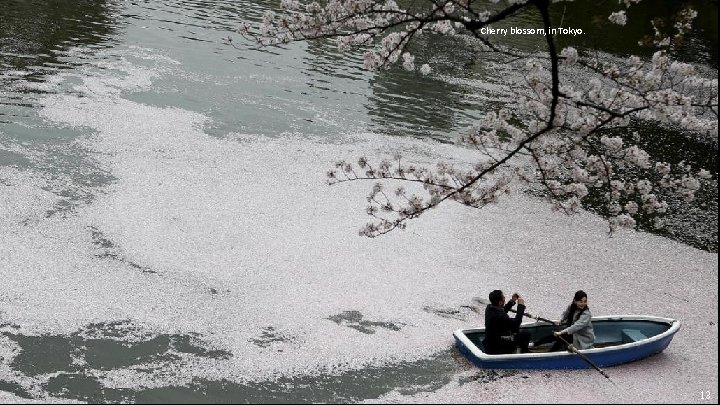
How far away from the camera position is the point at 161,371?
892 cm

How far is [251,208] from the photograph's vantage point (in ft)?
44.6

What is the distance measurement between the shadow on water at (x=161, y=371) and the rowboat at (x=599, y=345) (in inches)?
9.7

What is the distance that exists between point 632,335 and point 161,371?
5870 mm

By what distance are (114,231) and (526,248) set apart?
6.64 meters

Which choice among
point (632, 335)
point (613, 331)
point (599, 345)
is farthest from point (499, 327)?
point (632, 335)

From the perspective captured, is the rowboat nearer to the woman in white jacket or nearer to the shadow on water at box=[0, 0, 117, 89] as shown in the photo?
the woman in white jacket

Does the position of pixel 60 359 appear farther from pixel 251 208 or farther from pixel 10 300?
pixel 251 208

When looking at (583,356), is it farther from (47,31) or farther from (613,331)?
(47,31)

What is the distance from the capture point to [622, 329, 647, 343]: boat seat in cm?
1004

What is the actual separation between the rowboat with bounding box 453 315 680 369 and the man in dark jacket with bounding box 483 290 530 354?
17 centimetres

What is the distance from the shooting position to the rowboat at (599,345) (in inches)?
370

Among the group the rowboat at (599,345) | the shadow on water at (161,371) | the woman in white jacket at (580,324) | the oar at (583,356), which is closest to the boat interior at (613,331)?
the rowboat at (599,345)

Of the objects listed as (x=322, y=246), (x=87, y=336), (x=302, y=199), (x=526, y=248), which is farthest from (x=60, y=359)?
(x=526, y=248)

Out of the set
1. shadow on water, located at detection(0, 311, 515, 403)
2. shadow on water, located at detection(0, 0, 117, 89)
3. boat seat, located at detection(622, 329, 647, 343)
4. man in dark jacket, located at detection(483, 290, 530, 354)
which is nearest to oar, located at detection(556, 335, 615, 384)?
man in dark jacket, located at detection(483, 290, 530, 354)
